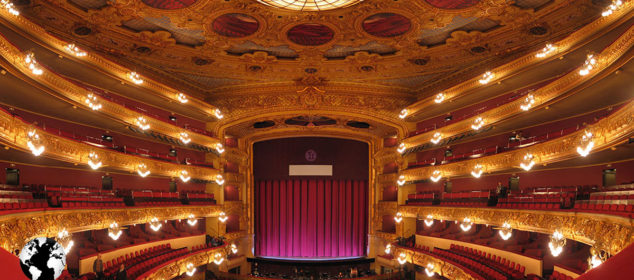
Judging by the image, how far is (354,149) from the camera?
23.9 meters

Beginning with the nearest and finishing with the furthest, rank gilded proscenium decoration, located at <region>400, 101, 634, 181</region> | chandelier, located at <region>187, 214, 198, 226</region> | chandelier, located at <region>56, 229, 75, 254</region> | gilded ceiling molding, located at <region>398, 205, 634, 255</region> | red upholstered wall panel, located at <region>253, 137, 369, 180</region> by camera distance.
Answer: gilded ceiling molding, located at <region>398, 205, 634, 255</region> → gilded proscenium decoration, located at <region>400, 101, 634, 181</region> → chandelier, located at <region>56, 229, 75, 254</region> → chandelier, located at <region>187, 214, 198, 226</region> → red upholstered wall panel, located at <region>253, 137, 369, 180</region>

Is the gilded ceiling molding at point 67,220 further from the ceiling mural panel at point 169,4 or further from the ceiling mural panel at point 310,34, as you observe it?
the ceiling mural panel at point 310,34

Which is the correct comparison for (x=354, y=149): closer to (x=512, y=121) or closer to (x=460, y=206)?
(x=460, y=206)

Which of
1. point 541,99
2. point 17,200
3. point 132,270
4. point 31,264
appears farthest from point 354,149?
point 31,264

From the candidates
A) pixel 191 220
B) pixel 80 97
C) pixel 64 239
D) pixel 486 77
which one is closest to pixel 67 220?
pixel 64 239

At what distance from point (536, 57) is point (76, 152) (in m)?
14.1

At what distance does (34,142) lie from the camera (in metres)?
9.23

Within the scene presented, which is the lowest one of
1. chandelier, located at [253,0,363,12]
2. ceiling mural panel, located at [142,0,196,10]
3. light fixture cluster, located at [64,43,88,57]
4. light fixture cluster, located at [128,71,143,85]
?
light fixture cluster, located at [128,71,143,85]

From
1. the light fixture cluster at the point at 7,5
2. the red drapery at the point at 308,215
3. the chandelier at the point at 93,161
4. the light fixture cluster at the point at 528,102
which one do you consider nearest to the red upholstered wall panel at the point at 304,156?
the red drapery at the point at 308,215

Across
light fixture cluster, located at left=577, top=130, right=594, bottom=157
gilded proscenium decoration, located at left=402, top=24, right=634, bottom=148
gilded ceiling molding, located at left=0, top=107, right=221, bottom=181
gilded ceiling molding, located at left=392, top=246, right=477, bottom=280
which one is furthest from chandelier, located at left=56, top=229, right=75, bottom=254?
gilded proscenium decoration, located at left=402, top=24, right=634, bottom=148

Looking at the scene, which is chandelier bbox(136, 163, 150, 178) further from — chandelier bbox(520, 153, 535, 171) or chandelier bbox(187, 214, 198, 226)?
chandelier bbox(520, 153, 535, 171)

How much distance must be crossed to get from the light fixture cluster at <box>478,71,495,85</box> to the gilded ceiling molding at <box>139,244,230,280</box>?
41.9 ft

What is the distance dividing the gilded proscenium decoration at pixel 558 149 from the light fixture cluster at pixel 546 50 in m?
2.66

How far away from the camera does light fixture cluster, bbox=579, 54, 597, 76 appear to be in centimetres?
930
